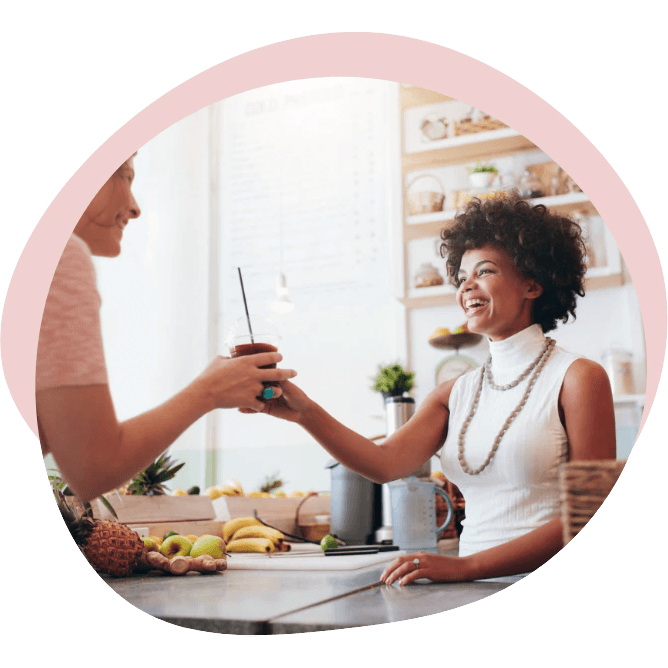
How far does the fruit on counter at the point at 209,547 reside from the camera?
1122 mm

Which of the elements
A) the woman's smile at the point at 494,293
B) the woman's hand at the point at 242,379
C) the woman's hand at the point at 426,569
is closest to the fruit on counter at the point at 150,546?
the woman's hand at the point at 242,379

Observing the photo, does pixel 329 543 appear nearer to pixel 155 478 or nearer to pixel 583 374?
pixel 155 478

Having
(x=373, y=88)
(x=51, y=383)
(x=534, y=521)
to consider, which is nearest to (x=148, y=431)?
(x=51, y=383)

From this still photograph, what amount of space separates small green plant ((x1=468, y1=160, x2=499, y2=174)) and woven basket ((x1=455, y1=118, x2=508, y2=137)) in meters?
0.06

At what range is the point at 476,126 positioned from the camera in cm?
117

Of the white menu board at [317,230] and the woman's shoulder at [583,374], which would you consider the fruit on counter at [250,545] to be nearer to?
the white menu board at [317,230]

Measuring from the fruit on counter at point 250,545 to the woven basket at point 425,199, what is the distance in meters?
0.53

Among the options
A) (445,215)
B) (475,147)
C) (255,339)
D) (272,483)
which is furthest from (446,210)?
(272,483)

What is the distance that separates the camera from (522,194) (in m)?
1.07

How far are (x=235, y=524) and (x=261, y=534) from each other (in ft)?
0.14

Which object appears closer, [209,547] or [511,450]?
[511,450]

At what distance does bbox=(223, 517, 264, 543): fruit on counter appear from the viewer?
1158mm

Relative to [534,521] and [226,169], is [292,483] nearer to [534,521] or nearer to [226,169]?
[534,521]

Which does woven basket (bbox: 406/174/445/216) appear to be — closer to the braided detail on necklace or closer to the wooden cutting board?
the braided detail on necklace
